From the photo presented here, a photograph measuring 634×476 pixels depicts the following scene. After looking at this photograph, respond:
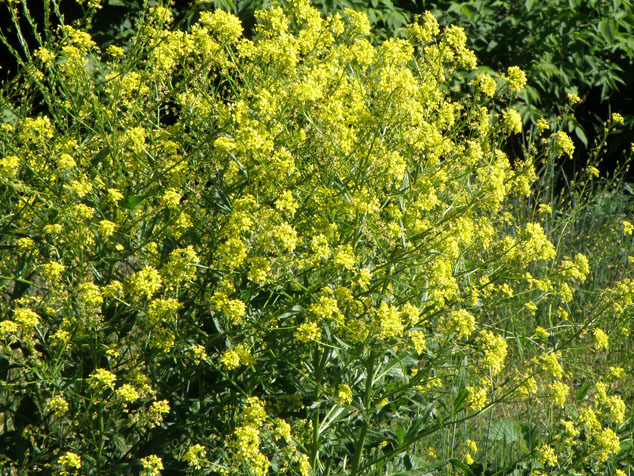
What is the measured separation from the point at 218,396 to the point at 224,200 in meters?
0.77

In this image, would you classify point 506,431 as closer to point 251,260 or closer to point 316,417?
point 316,417

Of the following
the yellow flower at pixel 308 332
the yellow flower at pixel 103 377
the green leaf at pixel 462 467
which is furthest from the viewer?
the green leaf at pixel 462 467

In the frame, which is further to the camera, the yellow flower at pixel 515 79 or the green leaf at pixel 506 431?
the green leaf at pixel 506 431

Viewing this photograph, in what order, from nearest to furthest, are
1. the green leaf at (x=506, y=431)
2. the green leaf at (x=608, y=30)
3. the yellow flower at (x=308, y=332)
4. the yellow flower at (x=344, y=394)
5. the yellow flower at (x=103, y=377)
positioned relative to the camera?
1. the yellow flower at (x=103, y=377)
2. the yellow flower at (x=308, y=332)
3. the yellow flower at (x=344, y=394)
4. the green leaf at (x=506, y=431)
5. the green leaf at (x=608, y=30)

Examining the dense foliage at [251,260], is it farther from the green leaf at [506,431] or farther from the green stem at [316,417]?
the green leaf at [506,431]

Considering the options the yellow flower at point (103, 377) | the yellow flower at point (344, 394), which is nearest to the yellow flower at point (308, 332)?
the yellow flower at point (344, 394)

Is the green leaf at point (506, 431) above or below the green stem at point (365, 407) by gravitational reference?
below

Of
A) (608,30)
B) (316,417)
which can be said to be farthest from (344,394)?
(608,30)

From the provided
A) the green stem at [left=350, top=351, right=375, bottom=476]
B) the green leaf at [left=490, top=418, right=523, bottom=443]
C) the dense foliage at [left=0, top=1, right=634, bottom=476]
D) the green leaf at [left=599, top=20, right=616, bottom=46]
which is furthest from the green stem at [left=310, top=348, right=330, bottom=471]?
the green leaf at [left=599, top=20, right=616, bottom=46]

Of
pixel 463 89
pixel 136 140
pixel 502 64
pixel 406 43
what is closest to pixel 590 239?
pixel 463 89

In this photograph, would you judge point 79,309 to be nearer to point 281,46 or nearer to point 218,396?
point 218,396

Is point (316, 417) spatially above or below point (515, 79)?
below

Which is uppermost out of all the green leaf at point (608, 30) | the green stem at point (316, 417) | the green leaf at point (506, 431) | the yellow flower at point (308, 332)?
the yellow flower at point (308, 332)

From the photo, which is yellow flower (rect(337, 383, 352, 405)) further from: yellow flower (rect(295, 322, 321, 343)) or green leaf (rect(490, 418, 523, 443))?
green leaf (rect(490, 418, 523, 443))
